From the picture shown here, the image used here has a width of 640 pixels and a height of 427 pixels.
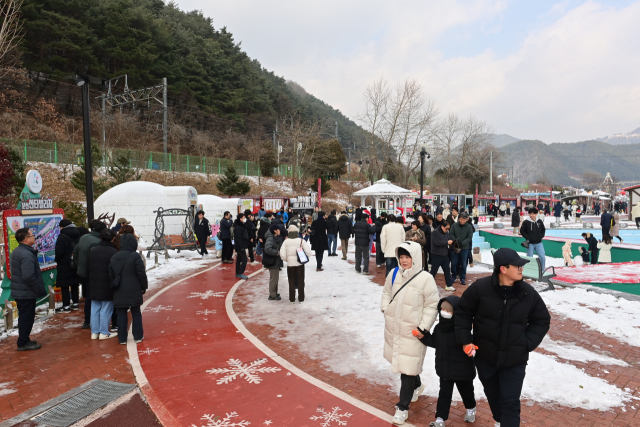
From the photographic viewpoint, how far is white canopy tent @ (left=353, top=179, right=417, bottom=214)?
898 inches

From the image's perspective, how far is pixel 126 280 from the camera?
5.86m

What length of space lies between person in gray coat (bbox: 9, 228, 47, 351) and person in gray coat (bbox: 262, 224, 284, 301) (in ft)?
13.1

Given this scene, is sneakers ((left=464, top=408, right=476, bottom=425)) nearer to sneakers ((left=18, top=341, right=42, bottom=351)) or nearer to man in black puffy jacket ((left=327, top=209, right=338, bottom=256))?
sneakers ((left=18, top=341, right=42, bottom=351))

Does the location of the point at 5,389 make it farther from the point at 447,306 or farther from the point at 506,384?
the point at 506,384

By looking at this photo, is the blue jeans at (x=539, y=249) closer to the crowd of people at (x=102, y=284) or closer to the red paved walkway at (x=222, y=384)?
the red paved walkway at (x=222, y=384)

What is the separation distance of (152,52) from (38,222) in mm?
43278

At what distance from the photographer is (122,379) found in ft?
15.7

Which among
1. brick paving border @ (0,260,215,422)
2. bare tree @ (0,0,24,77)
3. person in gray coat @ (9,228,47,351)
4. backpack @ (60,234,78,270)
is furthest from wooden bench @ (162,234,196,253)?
person in gray coat @ (9,228,47,351)

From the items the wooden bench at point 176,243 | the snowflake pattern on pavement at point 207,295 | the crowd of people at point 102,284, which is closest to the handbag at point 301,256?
the snowflake pattern on pavement at point 207,295

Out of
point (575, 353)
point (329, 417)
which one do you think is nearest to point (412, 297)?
point (329, 417)

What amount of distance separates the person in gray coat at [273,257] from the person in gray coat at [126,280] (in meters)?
2.86

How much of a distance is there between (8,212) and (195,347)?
4558 millimetres

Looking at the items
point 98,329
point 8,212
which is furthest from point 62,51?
point 98,329

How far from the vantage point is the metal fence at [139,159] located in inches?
1136
